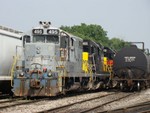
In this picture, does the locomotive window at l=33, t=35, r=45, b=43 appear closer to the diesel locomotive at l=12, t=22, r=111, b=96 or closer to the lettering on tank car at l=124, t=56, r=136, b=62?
the diesel locomotive at l=12, t=22, r=111, b=96

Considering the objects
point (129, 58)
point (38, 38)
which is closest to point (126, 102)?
point (38, 38)

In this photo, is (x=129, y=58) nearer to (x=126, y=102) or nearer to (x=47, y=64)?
(x=126, y=102)

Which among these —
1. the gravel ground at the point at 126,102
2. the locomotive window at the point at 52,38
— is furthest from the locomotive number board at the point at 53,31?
the gravel ground at the point at 126,102

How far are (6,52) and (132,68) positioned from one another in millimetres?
8814

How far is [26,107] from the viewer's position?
1375 centimetres

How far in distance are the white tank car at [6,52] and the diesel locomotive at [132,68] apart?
743 centimetres

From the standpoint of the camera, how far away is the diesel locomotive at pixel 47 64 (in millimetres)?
16439

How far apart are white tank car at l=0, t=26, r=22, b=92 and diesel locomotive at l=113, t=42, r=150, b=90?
293 inches

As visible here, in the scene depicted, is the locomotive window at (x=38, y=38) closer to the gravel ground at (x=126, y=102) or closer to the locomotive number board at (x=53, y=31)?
the locomotive number board at (x=53, y=31)

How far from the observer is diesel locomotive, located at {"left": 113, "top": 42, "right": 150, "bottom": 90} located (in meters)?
23.3

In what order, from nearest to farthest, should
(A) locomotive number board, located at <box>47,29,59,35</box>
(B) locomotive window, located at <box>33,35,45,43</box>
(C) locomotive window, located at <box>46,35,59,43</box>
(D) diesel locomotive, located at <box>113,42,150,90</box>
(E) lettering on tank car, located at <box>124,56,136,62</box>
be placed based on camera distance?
1. (A) locomotive number board, located at <box>47,29,59,35</box>
2. (C) locomotive window, located at <box>46,35,59,43</box>
3. (B) locomotive window, located at <box>33,35,45,43</box>
4. (D) diesel locomotive, located at <box>113,42,150,90</box>
5. (E) lettering on tank car, located at <box>124,56,136,62</box>

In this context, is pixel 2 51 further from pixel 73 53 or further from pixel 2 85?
pixel 73 53

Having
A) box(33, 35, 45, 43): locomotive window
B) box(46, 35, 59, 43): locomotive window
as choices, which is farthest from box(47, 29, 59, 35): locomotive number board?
box(33, 35, 45, 43): locomotive window

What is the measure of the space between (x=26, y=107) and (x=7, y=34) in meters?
5.84
